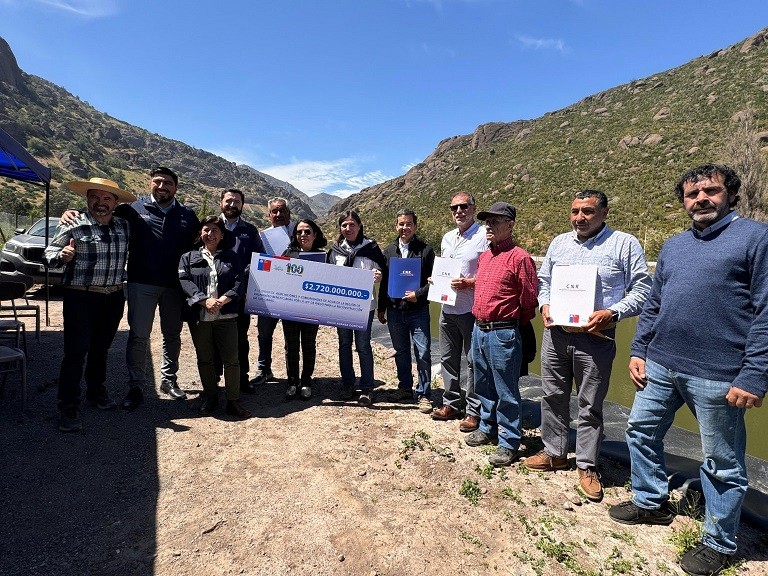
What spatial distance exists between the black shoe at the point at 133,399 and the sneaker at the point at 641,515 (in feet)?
15.1

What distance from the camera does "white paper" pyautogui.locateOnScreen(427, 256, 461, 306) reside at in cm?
431

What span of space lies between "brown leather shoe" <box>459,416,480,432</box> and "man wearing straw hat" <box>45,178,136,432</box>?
3.76 m

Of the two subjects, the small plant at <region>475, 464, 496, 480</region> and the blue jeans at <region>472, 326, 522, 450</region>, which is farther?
the blue jeans at <region>472, 326, 522, 450</region>

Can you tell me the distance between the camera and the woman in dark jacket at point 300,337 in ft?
16.6

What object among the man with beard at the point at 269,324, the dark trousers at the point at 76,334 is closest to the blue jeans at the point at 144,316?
the dark trousers at the point at 76,334

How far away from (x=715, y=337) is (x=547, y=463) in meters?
1.79

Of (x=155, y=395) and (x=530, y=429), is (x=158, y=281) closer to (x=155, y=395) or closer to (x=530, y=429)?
(x=155, y=395)

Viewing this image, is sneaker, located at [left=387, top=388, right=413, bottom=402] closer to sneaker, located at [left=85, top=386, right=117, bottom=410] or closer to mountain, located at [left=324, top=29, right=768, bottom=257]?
sneaker, located at [left=85, top=386, right=117, bottom=410]

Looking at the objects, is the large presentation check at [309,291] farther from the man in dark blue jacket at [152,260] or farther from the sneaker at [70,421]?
the sneaker at [70,421]

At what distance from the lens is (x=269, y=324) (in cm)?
556

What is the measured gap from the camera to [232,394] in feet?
14.7

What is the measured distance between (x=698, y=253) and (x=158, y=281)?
4.75m

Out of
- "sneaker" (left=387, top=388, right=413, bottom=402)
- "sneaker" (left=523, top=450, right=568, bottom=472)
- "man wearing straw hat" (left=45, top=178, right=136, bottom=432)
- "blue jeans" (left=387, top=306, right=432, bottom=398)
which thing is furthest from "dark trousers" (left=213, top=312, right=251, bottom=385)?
"sneaker" (left=523, top=450, right=568, bottom=472)

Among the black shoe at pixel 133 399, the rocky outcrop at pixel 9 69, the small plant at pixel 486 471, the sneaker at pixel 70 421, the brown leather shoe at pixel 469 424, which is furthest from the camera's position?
the rocky outcrop at pixel 9 69
